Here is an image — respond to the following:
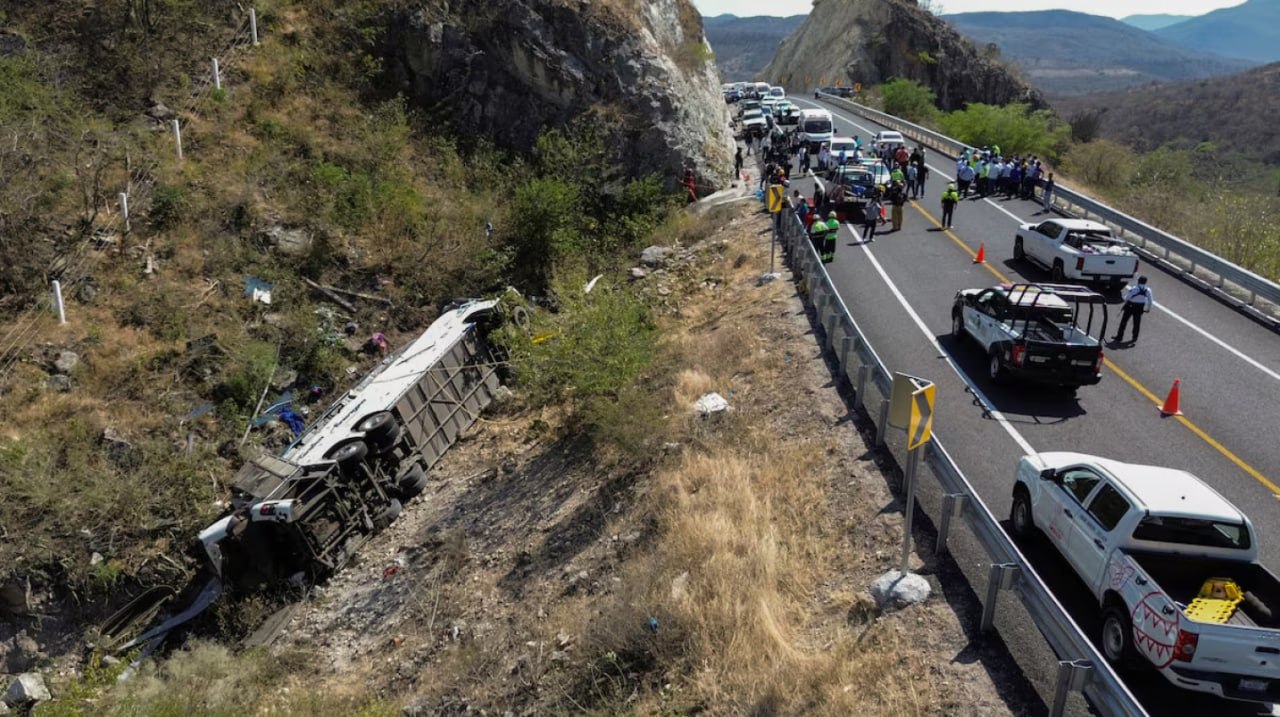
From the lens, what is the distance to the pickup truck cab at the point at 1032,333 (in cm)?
1308

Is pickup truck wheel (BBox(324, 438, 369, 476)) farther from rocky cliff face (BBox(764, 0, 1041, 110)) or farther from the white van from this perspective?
rocky cliff face (BBox(764, 0, 1041, 110))

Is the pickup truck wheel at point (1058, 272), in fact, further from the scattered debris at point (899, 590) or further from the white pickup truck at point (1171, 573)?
the scattered debris at point (899, 590)

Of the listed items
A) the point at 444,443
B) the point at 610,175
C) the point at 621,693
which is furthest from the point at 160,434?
the point at 610,175

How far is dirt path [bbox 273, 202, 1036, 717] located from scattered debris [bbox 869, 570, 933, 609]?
0.11 metres

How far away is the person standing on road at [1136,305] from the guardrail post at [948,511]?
31.2 feet

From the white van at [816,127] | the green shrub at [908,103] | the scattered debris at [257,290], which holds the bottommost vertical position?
the scattered debris at [257,290]

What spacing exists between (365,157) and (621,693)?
21901mm

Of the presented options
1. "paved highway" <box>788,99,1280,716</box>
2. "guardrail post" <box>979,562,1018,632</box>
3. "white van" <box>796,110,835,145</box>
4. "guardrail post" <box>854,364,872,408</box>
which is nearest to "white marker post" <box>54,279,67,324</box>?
"guardrail post" <box>854,364,872,408</box>

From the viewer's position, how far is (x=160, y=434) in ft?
53.1

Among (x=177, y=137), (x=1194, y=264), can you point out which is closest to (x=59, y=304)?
(x=177, y=137)

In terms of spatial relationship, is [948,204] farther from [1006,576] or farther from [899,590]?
[1006,576]

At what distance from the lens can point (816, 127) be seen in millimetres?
36438

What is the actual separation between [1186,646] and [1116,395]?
26.4ft

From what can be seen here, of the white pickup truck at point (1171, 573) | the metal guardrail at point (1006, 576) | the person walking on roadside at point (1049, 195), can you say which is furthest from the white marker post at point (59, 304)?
the person walking on roadside at point (1049, 195)
